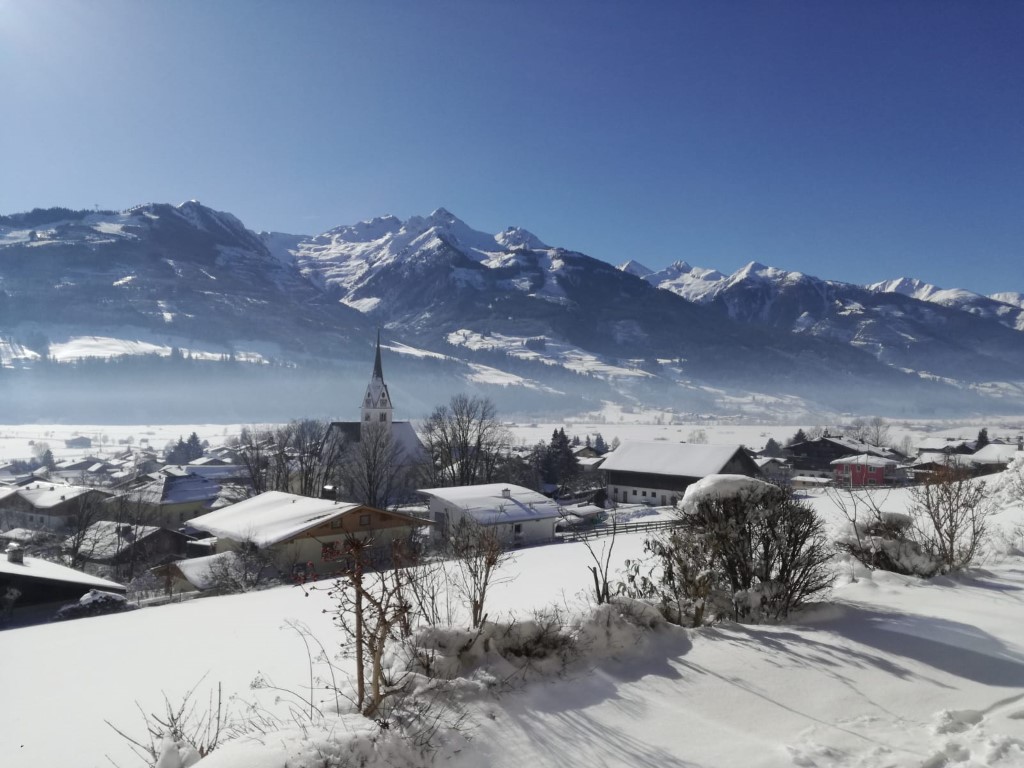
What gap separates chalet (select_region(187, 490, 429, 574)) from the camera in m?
23.1

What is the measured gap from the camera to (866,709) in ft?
18.8

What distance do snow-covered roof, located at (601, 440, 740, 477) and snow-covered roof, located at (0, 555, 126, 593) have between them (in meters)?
39.2

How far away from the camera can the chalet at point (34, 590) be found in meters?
17.1

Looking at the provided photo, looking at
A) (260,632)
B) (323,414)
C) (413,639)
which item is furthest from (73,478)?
(323,414)

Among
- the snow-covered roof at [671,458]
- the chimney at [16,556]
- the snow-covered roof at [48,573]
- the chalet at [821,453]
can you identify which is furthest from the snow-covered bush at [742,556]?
the chalet at [821,453]

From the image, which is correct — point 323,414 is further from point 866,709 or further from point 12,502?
point 866,709

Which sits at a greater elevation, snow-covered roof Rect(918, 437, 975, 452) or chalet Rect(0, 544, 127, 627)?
snow-covered roof Rect(918, 437, 975, 452)

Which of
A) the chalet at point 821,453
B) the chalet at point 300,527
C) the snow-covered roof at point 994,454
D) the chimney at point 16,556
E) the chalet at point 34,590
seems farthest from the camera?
the chalet at point 821,453

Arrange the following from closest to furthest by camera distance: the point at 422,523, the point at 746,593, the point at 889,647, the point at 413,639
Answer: the point at 413,639 → the point at 889,647 → the point at 746,593 → the point at 422,523

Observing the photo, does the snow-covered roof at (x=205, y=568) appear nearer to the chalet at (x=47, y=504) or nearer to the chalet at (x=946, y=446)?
the chalet at (x=47, y=504)

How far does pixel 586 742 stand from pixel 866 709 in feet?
9.43

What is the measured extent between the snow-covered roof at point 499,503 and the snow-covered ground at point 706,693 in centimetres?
1943

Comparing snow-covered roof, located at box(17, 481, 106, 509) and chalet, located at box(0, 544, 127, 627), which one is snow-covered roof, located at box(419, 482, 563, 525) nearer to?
chalet, located at box(0, 544, 127, 627)

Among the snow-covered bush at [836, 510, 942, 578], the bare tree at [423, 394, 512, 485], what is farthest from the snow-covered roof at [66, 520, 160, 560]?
the snow-covered bush at [836, 510, 942, 578]
